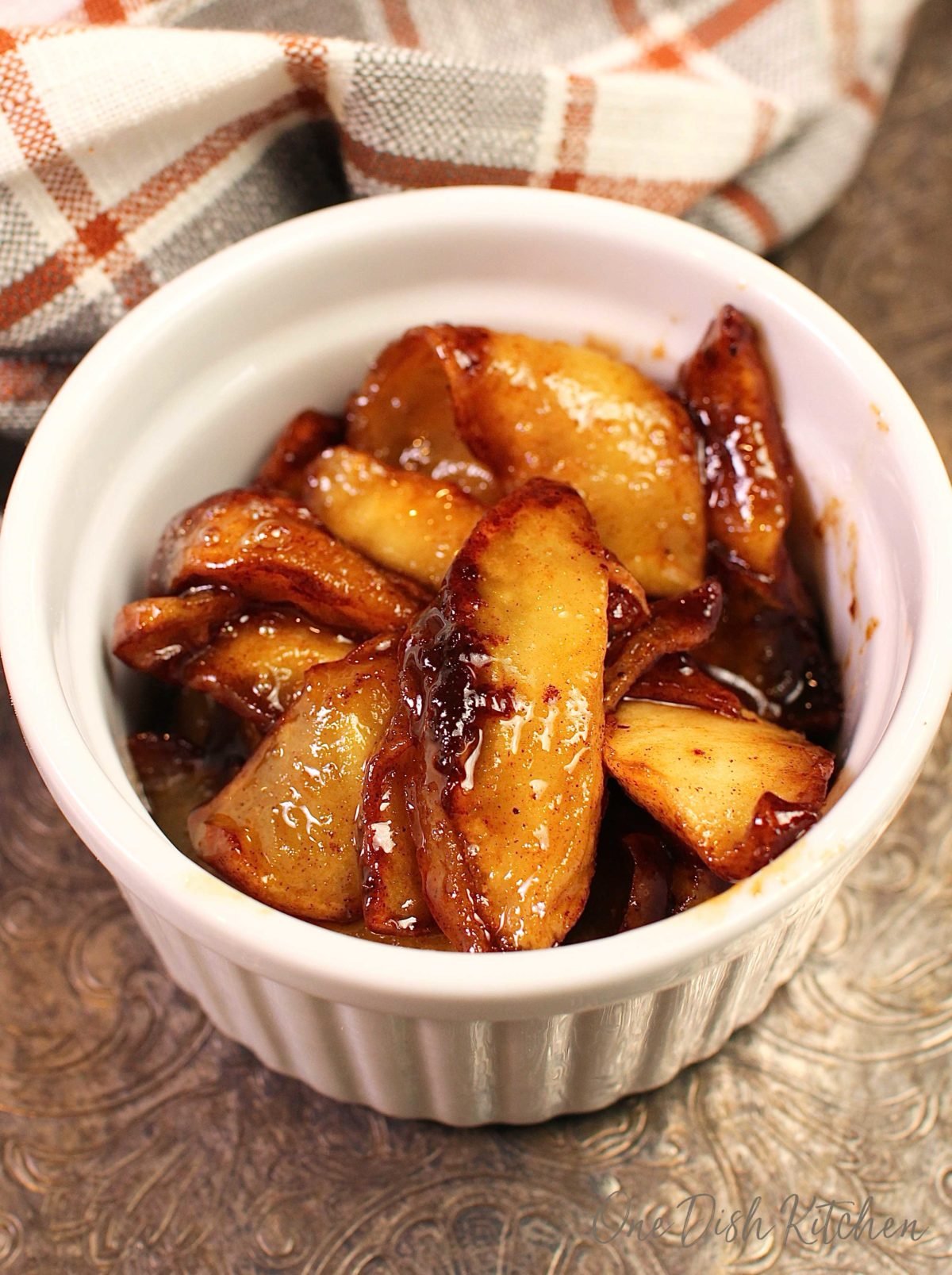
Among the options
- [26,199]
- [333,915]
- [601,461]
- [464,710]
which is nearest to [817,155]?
[601,461]

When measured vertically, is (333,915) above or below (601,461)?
below

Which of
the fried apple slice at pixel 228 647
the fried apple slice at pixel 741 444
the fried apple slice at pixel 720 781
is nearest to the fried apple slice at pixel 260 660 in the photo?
the fried apple slice at pixel 228 647

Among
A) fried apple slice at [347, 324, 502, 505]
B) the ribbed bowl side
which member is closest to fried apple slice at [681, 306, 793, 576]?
fried apple slice at [347, 324, 502, 505]

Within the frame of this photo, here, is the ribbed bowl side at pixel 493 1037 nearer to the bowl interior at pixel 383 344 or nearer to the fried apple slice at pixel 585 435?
the bowl interior at pixel 383 344

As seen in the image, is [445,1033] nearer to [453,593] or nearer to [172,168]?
[453,593]

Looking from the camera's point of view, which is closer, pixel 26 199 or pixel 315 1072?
pixel 315 1072

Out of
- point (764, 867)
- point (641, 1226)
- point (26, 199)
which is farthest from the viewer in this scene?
point (26, 199)
